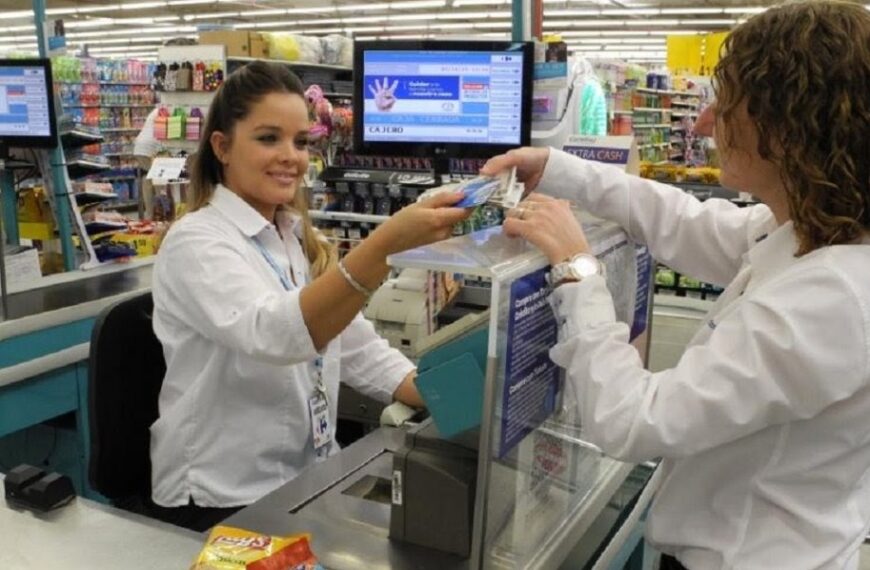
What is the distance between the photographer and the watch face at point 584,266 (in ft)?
3.87

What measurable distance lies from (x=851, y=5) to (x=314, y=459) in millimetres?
1466

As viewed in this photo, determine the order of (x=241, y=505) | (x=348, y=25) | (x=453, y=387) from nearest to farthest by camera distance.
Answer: (x=453, y=387) < (x=241, y=505) < (x=348, y=25)

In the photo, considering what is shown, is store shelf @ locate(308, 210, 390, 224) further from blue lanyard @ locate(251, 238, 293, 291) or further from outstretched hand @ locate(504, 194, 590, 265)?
outstretched hand @ locate(504, 194, 590, 265)

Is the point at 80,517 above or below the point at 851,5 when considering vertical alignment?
below

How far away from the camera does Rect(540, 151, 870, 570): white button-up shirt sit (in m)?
1.01

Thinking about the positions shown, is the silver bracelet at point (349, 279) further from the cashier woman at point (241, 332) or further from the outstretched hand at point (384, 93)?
the outstretched hand at point (384, 93)

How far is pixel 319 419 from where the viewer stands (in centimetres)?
193

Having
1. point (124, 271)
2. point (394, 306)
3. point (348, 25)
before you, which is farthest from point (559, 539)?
point (348, 25)

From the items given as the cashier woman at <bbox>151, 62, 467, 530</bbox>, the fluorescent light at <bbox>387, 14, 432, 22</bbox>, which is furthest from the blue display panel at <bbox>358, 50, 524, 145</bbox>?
the fluorescent light at <bbox>387, 14, 432, 22</bbox>

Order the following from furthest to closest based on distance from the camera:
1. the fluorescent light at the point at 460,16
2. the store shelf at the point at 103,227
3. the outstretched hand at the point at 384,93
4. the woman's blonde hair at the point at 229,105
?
the fluorescent light at the point at 460,16, the store shelf at the point at 103,227, the outstretched hand at the point at 384,93, the woman's blonde hair at the point at 229,105

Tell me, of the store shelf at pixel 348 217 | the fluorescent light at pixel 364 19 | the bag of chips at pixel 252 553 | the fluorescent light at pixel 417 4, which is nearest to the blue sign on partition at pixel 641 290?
the bag of chips at pixel 252 553

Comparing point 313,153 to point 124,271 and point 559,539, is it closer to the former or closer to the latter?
point 124,271

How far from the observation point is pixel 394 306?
2555 millimetres

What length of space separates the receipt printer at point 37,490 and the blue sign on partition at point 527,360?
74 centimetres
